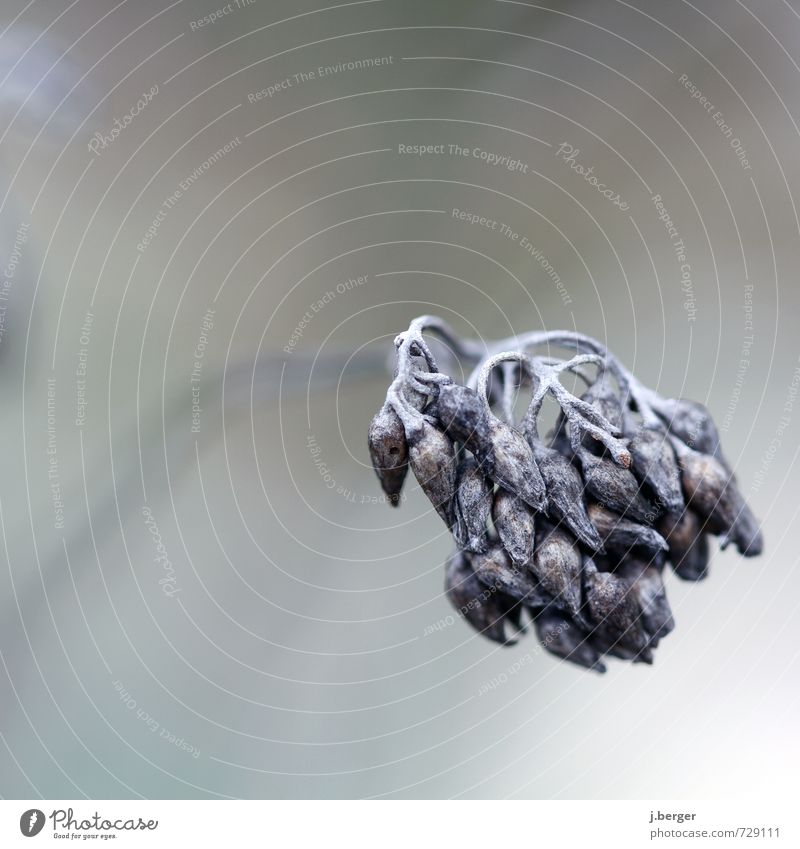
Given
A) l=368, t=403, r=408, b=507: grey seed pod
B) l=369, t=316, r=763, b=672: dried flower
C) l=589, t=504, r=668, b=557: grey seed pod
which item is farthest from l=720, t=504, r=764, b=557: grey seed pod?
l=368, t=403, r=408, b=507: grey seed pod

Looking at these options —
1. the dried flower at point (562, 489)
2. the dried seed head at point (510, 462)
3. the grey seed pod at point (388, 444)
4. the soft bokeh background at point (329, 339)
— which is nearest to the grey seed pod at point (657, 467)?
the dried flower at point (562, 489)

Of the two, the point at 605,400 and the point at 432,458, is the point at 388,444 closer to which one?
the point at 432,458

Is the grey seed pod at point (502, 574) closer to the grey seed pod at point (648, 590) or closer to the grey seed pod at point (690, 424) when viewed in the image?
the grey seed pod at point (648, 590)

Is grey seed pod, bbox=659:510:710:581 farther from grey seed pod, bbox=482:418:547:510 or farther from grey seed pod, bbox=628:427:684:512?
grey seed pod, bbox=482:418:547:510

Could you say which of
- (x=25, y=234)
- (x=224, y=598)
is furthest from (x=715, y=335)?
(x=25, y=234)

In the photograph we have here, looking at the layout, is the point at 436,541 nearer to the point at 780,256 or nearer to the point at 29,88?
the point at 780,256

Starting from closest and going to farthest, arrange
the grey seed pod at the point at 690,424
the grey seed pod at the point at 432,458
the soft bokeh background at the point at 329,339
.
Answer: the grey seed pod at the point at 432,458, the grey seed pod at the point at 690,424, the soft bokeh background at the point at 329,339

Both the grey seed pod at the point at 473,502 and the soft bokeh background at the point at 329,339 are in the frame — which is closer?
the grey seed pod at the point at 473,502

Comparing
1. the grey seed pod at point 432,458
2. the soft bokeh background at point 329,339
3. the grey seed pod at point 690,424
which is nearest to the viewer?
the grey seed pod at point 432,458


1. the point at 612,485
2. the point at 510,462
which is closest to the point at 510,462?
the point at 510,462
